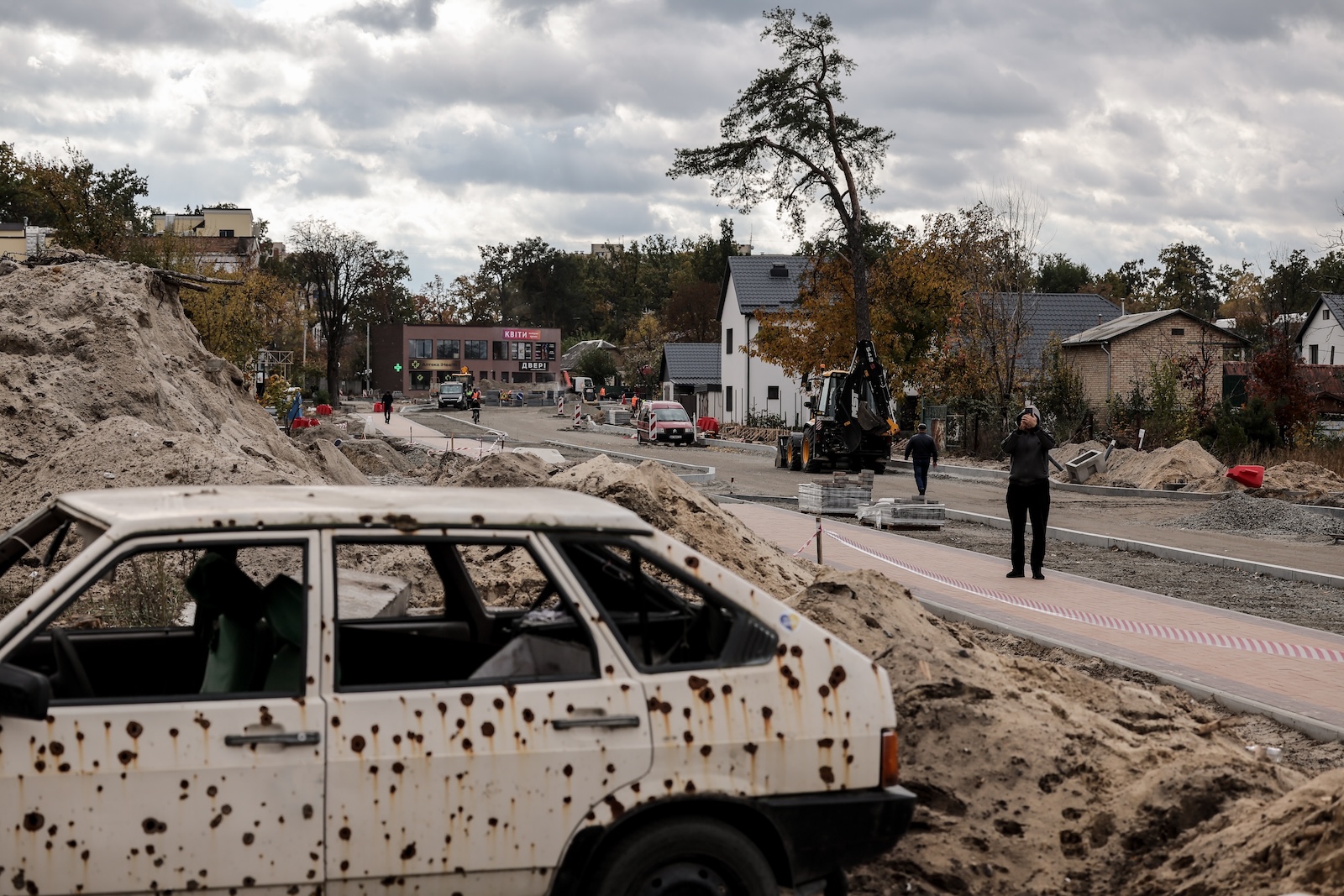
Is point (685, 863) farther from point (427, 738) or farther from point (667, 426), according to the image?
point (667, 426)

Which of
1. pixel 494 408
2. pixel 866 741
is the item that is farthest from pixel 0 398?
pixel 494 408

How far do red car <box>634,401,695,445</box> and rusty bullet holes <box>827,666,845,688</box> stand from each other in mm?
47461

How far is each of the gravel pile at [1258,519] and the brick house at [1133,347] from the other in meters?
26.2

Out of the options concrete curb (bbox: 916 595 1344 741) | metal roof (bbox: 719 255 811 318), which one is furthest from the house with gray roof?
concrete curb (bbox: 916 595 1344 741)

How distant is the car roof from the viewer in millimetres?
4109

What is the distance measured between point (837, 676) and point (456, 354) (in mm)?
136554

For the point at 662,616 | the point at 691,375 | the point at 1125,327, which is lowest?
the point at 662,616

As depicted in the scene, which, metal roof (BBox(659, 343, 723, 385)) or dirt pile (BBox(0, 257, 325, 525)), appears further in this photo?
metal roof (BBox(659, 343, 723, 385))

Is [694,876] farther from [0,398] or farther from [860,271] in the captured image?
[860,271]

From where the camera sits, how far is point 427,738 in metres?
4.04

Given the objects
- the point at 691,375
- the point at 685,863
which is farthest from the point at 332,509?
the point at 691,375

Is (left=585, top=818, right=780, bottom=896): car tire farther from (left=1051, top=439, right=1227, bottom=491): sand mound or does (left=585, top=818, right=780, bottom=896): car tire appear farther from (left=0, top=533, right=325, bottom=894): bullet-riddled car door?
(left=1051, top=439, right=1227, bottom=491): sand mound

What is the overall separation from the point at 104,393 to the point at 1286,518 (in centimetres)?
1818

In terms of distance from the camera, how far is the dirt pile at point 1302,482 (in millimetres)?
25680
